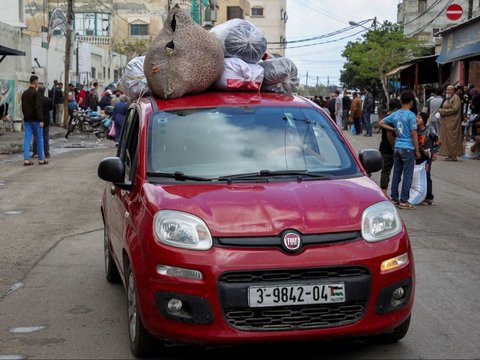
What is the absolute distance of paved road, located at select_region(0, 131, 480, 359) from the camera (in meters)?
5.46

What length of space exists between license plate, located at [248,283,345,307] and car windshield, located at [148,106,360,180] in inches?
44.3

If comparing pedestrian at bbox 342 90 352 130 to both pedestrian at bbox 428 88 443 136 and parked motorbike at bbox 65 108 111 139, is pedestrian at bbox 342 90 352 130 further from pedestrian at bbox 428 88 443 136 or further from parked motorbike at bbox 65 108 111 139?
pedestrian at bbox 428 88 443 136

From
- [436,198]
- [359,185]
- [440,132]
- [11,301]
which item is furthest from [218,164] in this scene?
[440,132]

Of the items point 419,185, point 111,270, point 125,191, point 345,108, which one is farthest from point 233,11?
point 125,191

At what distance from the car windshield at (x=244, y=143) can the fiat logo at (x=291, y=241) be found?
3.02ft

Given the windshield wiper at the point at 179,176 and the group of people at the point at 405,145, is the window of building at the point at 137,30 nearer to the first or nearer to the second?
the group of people at the point at 405,145

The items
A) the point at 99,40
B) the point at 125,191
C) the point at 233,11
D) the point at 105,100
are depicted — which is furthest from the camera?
the point at 233,11

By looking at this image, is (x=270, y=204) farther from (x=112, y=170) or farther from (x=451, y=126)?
(x=451, y=126)

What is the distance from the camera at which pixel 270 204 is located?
503 cm

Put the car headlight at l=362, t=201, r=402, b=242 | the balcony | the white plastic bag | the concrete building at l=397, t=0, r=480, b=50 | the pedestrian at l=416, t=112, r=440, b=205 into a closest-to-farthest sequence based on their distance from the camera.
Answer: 1. the car headlight at l=362, t=201, r=402, b=242
2. the pedestrian at l=416, t=112, r=440, b=205
3. the white plastic bag
4. the concrete building at l=397, t=0, r=480, b=50
5. the balcony

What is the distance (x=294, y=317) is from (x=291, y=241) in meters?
0.45

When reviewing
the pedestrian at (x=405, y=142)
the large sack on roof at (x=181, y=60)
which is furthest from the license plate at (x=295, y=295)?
the pedestrian at (x=405, y=142)

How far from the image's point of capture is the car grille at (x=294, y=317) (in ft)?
15.6

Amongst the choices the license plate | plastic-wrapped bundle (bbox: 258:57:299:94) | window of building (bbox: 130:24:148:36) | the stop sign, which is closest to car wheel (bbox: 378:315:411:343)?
the license plate
